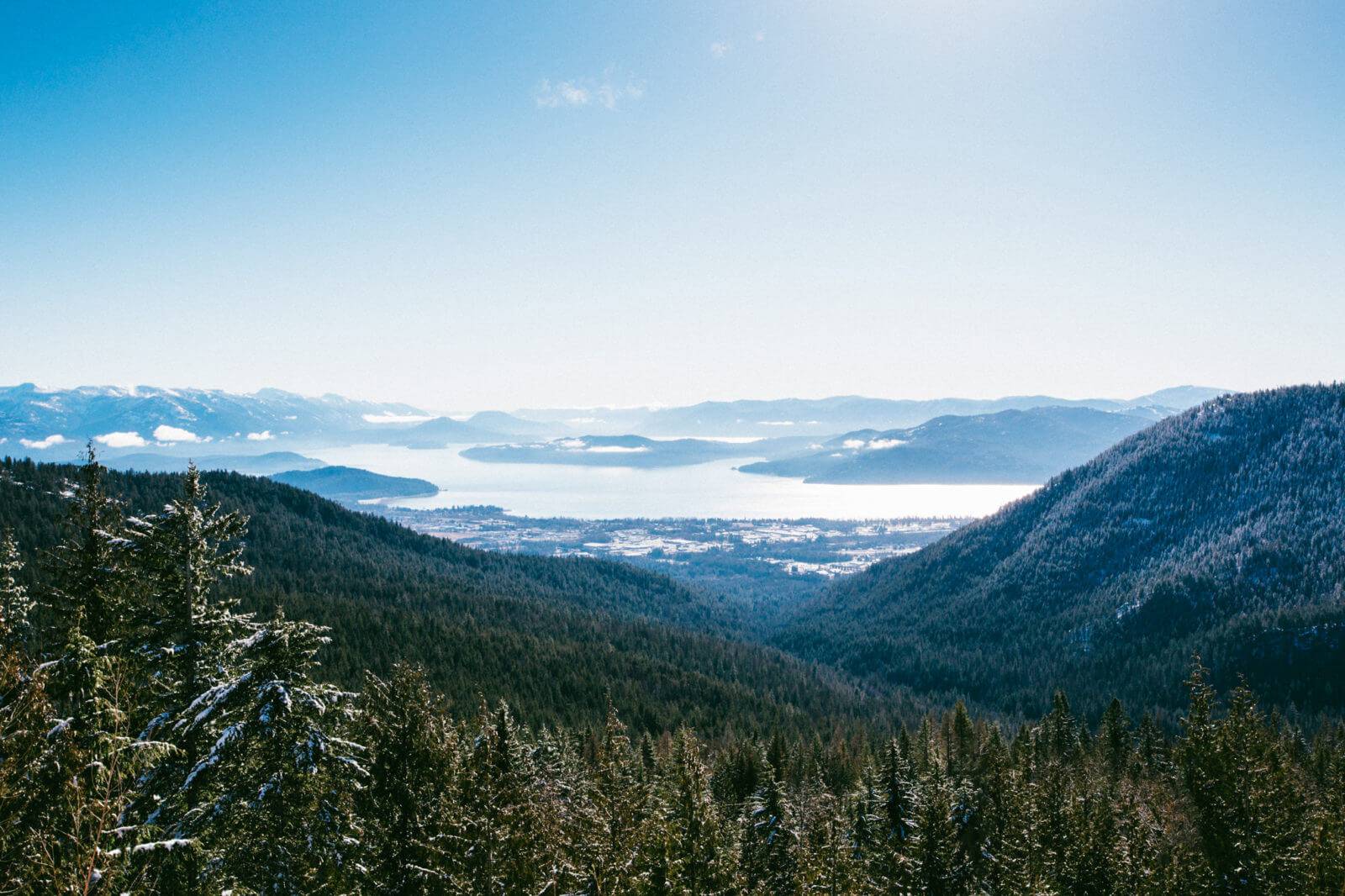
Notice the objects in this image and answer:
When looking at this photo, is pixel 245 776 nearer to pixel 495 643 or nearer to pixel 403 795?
pixel 403 795

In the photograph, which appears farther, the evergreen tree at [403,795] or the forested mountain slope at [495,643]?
the forested mountain slope at [495,643]

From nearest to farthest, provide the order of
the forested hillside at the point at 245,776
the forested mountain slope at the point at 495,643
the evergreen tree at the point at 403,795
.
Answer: the forested hillside at the point at 245,776
the evergreen tree at the point at 403,795
the forested mountain slope at the point at 495,643

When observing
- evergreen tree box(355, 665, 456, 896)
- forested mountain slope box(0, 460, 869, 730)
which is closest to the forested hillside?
evergreen tree box(355, 665, 456, 896)

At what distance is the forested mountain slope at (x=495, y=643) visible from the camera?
395ft

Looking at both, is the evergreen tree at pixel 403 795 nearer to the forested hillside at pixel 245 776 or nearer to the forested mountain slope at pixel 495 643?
the forested hillside at pixel 245 776

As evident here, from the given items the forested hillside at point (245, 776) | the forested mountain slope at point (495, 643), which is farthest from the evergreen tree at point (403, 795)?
the forested mountain slope at point (495, 643)

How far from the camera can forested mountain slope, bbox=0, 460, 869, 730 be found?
120 metres

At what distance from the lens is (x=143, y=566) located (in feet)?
59.5

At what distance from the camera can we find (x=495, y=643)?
442ft

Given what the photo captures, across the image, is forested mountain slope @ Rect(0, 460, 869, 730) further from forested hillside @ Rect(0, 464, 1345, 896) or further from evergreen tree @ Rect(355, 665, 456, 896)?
evergreen tree @ Rect(355, 665, 456, 896)

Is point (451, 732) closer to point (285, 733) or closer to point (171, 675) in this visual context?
point (285, 733)

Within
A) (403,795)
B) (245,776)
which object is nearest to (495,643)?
(403,795)

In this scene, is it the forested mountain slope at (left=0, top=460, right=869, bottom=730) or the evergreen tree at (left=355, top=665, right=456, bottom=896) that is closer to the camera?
the evergreen tree at (left=355, top=665, right=456, bottom=896)

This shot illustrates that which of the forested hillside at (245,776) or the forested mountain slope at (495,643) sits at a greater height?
the forested hillside at (245,776)
